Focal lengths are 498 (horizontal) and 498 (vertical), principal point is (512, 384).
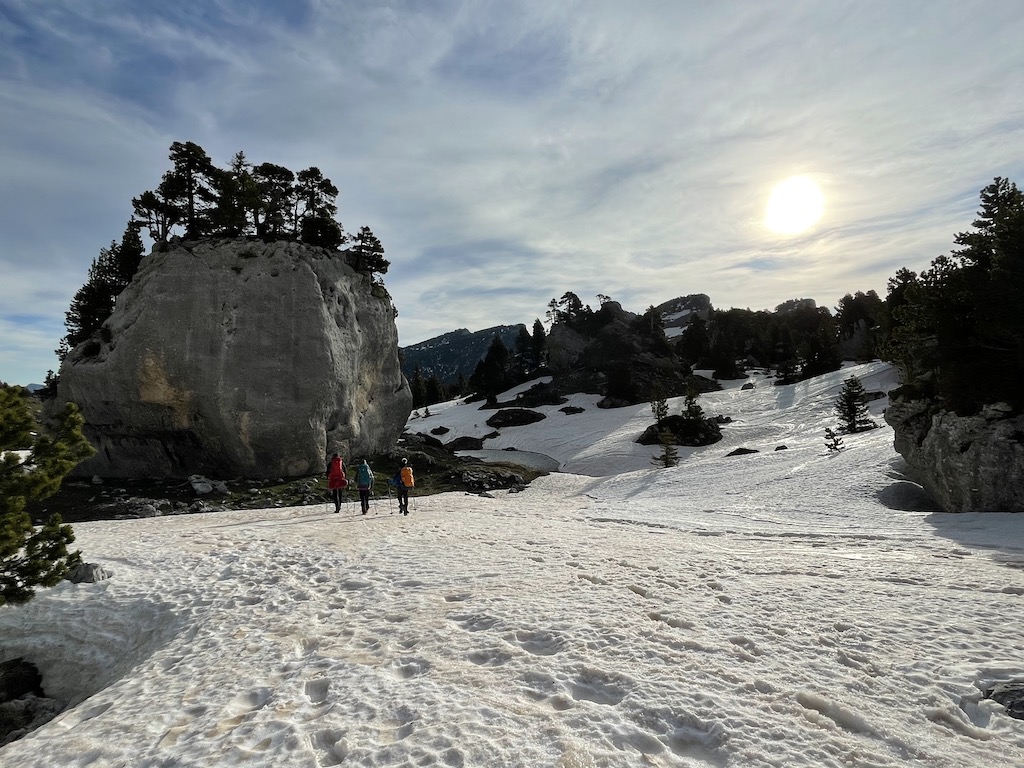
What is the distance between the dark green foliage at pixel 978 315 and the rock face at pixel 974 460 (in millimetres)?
928

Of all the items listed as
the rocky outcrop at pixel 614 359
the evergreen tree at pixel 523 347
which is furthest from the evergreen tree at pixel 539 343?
the rocky outcrop at pixel 614 359

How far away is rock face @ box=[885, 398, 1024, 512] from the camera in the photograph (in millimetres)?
18766

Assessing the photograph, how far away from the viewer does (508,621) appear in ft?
27.4

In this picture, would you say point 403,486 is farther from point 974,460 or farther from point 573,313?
point 573,313

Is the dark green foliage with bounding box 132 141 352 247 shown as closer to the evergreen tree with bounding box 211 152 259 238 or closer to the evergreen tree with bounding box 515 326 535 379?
the evergreen tree with bounding box 211 152 259 238

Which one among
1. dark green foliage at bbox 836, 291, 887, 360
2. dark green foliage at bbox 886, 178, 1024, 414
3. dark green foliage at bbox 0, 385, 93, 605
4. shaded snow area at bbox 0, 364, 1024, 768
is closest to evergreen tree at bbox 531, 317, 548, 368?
dark green foliage at bbox 836, 291, 887, 360

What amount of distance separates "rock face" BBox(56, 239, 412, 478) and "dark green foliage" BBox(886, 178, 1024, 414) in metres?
33.1

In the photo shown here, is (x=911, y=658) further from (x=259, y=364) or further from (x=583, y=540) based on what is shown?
(x=259, y=364)

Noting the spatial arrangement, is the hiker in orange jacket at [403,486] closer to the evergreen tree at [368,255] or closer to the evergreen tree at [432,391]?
the evergreen tree at [368,255]

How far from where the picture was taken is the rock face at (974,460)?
1877cm

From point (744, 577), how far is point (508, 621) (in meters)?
6.02

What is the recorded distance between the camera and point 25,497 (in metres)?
9.60

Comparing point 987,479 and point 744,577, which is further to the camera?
point 987,479

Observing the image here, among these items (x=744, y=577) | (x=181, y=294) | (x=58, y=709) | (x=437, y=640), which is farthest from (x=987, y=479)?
(x=181, y=294)
